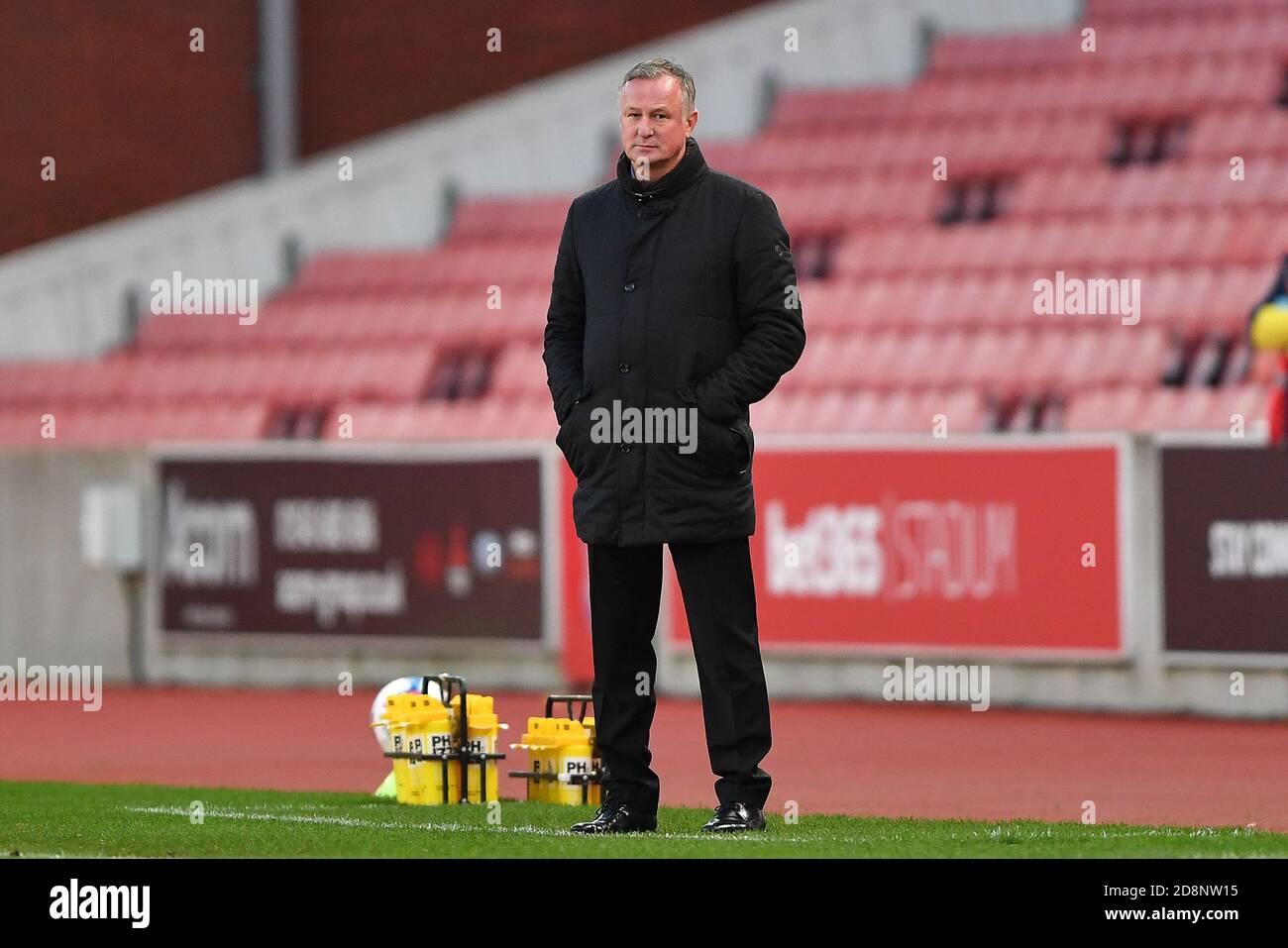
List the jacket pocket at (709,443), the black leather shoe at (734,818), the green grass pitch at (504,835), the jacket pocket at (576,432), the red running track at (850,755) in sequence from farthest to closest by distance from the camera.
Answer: the red running track at (850,755) → the black leather shoe at (734,818) → the jacket pocket at (576,432) → the jacket pocket at (709,443) → the green grass pitch at (504,835)

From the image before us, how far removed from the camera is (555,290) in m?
7.50

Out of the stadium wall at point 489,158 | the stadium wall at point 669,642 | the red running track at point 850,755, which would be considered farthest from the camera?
the stadium wall at point 489,158

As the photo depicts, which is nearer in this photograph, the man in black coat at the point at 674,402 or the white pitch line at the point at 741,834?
the man in black coat at the point at 674,402

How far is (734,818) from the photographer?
24.2 ft

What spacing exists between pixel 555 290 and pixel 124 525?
10578mm

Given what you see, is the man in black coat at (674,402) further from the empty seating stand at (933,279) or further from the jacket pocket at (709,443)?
the empty seating stand at (933,279)


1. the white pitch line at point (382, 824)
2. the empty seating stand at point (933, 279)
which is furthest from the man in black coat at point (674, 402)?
the empty seating stand at point (933, 279)

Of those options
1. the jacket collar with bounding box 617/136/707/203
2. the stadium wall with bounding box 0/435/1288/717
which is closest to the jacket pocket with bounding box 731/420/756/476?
the jacket collar with bounding box 617/136/707/203

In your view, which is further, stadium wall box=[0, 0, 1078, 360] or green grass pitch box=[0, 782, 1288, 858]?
stadium wall box=[0, 0, 1078, 360]

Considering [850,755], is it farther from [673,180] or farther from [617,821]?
[673,180]

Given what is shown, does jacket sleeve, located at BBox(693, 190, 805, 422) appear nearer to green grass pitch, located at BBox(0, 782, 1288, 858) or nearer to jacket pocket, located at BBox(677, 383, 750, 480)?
jacket pocket, located at BBox(677, 383, 750, 480)

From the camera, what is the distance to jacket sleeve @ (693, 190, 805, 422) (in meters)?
7.16

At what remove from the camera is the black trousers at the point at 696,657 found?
23.9ft
